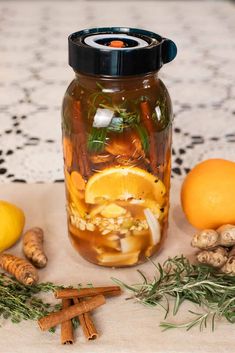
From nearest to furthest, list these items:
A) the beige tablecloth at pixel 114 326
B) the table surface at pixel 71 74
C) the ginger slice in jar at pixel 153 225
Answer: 1. the beige tablecloth at pixel 114 326
2. the ginger slice in jar at pixel 153 225
3. the table surface at pixel 71 74

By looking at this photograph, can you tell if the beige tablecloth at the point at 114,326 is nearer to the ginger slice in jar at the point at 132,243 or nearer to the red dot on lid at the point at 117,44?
the ginger slice in jar at the point at 132,243

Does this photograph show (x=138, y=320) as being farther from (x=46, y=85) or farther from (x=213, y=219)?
(x=46, y=85)

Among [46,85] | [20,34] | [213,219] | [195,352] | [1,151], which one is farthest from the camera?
[20,34]

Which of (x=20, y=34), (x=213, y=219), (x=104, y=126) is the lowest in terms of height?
(x=20, y=34)

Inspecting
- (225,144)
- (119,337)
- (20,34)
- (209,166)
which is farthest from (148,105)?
(20,34)

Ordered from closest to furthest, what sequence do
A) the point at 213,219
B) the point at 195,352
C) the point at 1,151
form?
the point at 195,352, the point at 213,219, the point at 1,151

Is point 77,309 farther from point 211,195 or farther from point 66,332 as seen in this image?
point 211,195

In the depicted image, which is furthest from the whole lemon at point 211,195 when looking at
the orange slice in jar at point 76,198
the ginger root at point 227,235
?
the orange slice in jar at point 76,198

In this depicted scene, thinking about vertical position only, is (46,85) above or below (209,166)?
below
